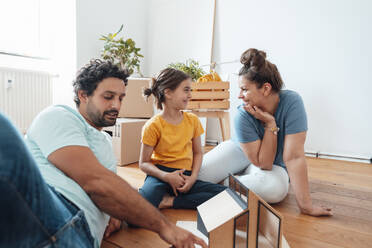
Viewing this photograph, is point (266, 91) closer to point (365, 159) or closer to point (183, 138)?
point (183, 138)

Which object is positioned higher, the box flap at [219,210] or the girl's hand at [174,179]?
the box flap at [219,210]

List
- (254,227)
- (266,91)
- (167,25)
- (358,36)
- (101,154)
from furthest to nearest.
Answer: (167,25)
(358,36)
(266,91)
(101,154)
(254,227)

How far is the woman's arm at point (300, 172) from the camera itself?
1.17 meters

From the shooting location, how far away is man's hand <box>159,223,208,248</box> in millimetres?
608

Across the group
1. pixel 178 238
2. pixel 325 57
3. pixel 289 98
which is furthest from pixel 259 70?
pixel 325 57

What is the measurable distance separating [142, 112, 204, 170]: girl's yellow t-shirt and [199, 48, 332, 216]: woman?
0.26 m

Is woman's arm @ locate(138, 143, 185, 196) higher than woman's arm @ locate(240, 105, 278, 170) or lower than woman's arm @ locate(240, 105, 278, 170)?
lower

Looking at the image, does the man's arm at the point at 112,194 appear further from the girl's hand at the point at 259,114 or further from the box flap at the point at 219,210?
the girl's hand at the point at 259,114

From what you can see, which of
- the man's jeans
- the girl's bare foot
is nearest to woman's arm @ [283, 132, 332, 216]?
the girl's bare foot

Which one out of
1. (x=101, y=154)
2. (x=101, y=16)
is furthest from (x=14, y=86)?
(x=101, y=154)

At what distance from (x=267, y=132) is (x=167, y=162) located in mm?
486

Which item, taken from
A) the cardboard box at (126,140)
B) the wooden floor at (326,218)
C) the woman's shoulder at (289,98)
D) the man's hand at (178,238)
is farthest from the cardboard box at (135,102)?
the man's hand at (178,238)

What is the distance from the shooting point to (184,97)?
1397 millimetres

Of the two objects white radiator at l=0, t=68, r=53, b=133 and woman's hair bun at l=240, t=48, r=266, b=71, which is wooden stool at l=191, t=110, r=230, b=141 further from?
white radiator at l=0, t=68, r=53, b=133
